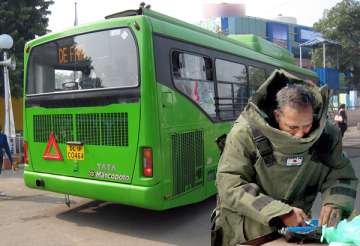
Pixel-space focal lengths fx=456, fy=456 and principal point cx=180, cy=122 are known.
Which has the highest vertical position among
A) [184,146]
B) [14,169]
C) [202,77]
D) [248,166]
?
[202,77]

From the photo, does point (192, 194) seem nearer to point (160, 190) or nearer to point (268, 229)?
point (160, 190)

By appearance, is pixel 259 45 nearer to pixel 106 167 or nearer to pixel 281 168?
pixel 106 167

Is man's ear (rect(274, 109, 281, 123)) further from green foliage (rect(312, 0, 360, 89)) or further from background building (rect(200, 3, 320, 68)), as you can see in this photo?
background building (rect(200, 3, 320, 68))

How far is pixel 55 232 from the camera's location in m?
6.18

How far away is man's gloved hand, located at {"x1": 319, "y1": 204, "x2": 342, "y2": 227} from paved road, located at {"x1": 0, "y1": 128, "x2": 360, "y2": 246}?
3.32 m

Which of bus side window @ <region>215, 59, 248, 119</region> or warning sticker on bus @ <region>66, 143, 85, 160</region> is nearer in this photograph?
warning sticker on bus @ <region>66, 143, 85, 160</region>

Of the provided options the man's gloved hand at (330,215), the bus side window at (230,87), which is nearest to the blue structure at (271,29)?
the bus side window at (230,87)

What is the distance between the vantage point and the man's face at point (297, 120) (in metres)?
2.23

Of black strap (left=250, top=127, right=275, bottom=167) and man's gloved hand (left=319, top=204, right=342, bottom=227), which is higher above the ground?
black strap (left=250, top=127, right=275, bottom=167)

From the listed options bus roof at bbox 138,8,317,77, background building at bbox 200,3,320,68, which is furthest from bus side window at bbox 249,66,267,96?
background building at bbox 200,3,320,68

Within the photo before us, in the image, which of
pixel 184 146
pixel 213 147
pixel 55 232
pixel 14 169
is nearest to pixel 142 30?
pixel 184 146

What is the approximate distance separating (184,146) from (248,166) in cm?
410

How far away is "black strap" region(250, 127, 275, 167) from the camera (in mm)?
2240

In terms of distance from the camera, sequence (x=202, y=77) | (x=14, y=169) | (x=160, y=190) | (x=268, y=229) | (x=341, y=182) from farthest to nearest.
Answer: (x=14, y=169)
(x=202, y=77)
(x=160, y=190)
(x=341, y=182)
(x=268, y=229)
